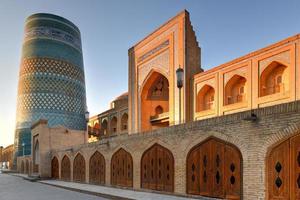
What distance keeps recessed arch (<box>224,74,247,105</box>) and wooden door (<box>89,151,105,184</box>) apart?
869 cm

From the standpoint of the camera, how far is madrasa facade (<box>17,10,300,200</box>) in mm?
5945

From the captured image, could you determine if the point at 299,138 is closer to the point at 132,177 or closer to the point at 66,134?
the point at 132,177

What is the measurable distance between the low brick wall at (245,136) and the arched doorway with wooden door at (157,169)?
0.65 feet

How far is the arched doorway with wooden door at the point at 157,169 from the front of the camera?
29.1 feet

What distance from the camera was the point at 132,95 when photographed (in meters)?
22.8

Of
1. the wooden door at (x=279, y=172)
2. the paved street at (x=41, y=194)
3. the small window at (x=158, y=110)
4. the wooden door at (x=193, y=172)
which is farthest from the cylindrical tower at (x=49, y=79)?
the wooden door at (x=279, y=172)

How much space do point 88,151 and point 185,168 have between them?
23.1 ft

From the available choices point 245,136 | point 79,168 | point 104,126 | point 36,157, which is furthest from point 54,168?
point 104,126

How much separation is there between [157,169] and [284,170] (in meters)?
4.64

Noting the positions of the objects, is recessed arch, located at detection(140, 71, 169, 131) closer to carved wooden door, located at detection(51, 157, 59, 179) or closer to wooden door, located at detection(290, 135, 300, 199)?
carved wooden door, located at detection(51, 157, 59, 179)

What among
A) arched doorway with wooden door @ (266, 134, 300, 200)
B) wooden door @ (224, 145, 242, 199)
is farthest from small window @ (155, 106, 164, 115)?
arched doorway with wooden door @ (266, 134, 300, 200)

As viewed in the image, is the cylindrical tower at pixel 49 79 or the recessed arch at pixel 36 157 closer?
the recessed arch at pixel 36 157

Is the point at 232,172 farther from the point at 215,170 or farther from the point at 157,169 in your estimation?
the point at 157,169

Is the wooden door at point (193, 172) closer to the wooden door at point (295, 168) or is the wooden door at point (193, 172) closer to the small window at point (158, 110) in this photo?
the wooden door at point (295, 168)
